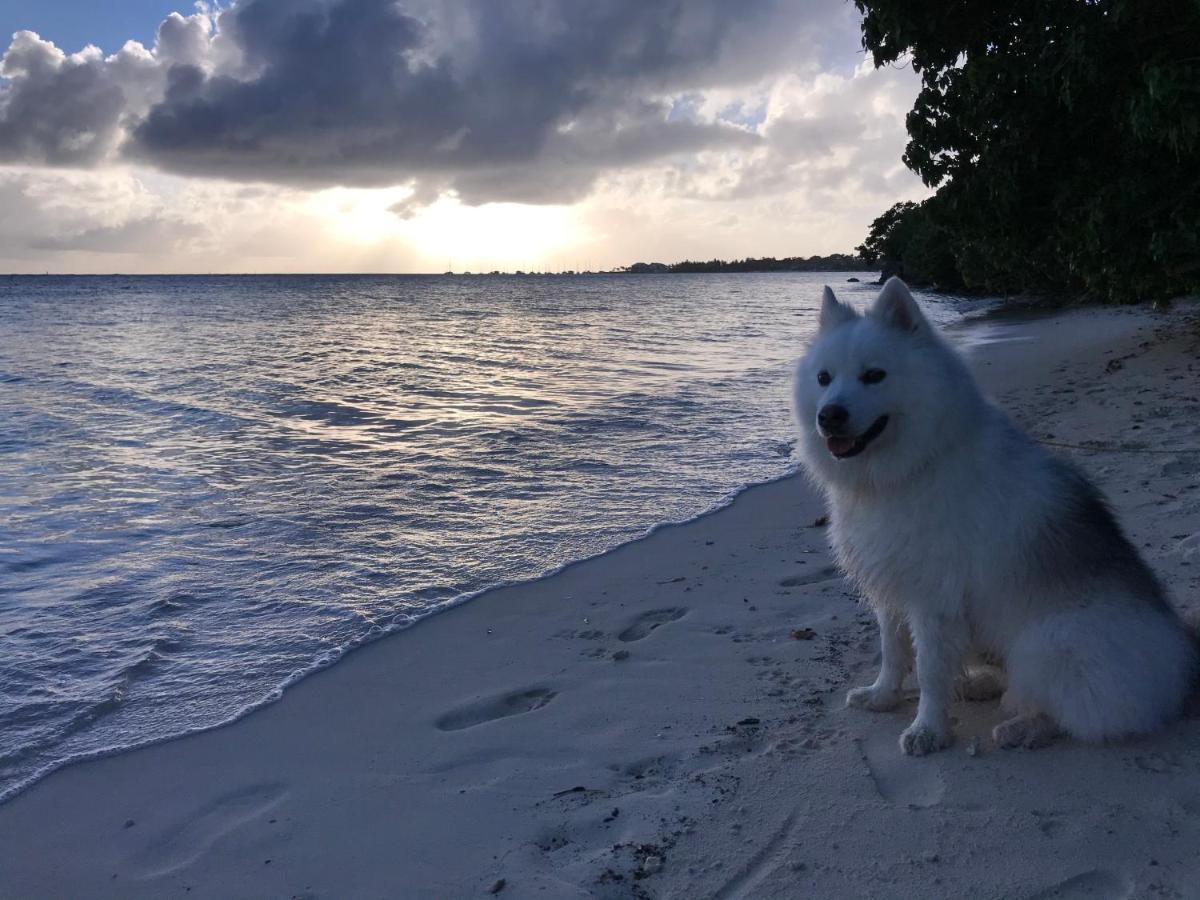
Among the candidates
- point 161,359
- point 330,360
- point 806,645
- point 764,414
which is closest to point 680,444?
point 764,414

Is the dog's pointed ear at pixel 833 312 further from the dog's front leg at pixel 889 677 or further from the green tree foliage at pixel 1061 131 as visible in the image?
the green tree foliage at pixel 1061 131

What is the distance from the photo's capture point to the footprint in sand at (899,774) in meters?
3.09

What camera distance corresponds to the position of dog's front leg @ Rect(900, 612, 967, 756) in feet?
11.1

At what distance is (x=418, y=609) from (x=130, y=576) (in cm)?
247

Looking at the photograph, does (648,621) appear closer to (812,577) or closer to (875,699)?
(812,577)

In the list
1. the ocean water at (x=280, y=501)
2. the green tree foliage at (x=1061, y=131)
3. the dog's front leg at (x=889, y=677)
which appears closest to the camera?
the dog's front leg at (x=889, y=677)

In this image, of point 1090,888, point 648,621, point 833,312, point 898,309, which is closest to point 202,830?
point 648,621

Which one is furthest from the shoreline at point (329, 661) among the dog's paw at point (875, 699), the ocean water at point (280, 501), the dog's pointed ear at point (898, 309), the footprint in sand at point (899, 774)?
the dog's pointed ear at point (898, 309)

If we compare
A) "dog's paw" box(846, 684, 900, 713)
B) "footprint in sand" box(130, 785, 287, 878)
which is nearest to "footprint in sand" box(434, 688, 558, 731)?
"footprint in sand" box(130, 785, 287, 878)

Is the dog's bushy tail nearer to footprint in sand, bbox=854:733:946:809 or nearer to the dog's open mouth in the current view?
footprint in sand, bbox=854:733:946:809

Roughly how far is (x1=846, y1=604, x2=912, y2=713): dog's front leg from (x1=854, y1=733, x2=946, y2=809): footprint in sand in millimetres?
260

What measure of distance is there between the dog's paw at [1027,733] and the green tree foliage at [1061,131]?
22.3 feet

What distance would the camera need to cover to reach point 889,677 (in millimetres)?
3854

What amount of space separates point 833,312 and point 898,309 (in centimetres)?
33
